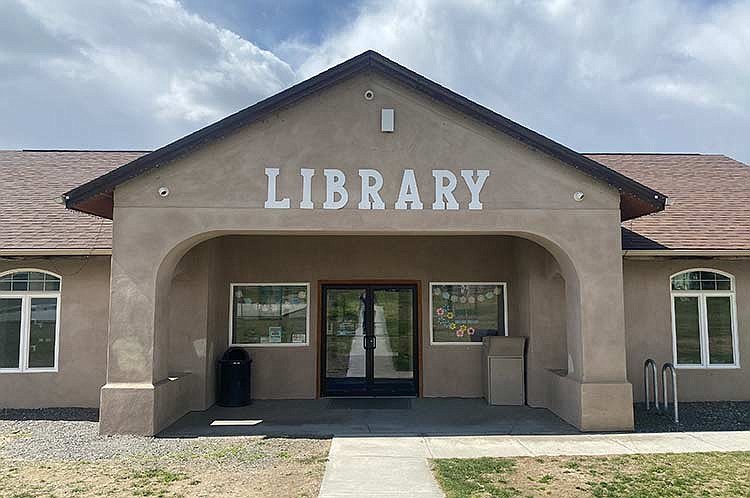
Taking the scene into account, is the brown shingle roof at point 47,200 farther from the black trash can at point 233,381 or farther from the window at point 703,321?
the window at point 703,321

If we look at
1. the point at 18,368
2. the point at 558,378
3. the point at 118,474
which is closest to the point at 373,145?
the point at 558,378

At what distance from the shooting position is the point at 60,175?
1484cm

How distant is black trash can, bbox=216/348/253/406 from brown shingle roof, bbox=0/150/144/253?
127 inches

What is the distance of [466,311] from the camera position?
1279 centimetres

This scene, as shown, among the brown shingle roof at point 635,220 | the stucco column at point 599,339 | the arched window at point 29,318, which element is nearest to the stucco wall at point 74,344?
the arched window at point 29,318

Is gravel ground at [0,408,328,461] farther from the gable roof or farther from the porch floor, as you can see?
the gable roof

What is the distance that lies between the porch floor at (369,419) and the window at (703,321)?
347 centimetres

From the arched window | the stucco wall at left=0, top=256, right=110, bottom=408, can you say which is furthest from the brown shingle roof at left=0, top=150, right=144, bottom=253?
the arched window

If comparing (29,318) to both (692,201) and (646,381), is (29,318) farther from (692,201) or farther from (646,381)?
(692,201)

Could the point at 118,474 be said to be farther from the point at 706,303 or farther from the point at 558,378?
the point at 706,303

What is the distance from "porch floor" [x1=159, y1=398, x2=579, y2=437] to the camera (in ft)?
31.3

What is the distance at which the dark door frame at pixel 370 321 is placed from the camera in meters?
12.6

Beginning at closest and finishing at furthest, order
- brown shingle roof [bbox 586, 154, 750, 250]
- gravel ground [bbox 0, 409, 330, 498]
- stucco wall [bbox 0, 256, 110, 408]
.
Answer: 1. gravel ground [bbox 0, 409, 330, 498]
2. stucco wall [bbox 0, 256, 110, 408]
3. brown shingle roof [bbox 586, 154, 750, 250]

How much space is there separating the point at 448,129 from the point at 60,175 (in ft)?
34.3
